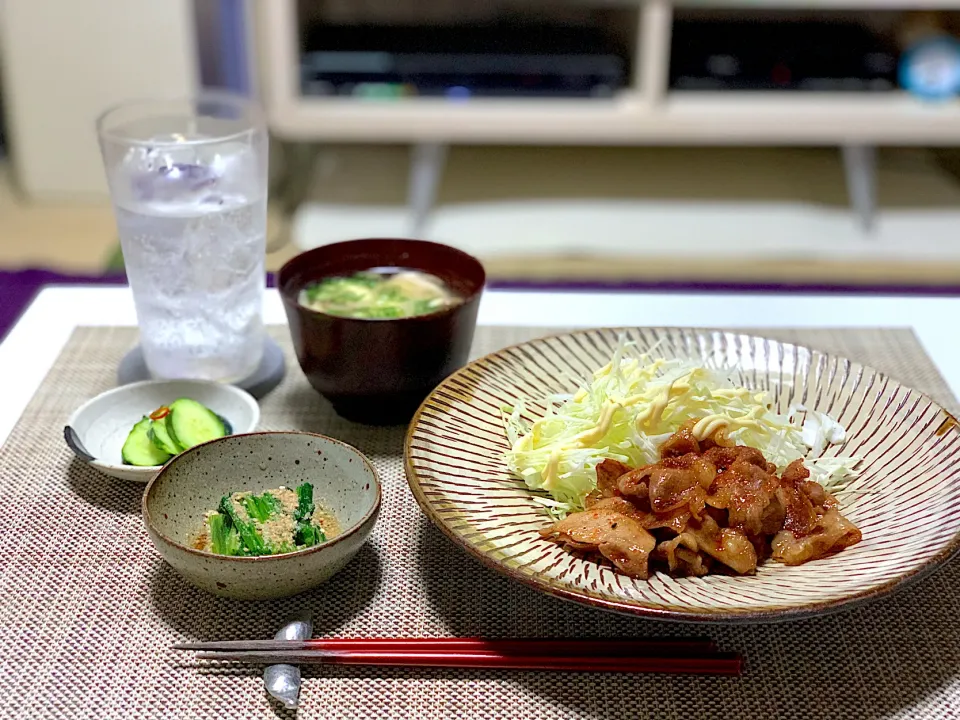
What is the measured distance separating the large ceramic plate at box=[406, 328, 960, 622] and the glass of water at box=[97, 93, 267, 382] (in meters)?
0.30

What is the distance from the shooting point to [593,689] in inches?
28.1

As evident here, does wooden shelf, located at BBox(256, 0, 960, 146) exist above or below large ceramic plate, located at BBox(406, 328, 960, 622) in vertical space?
below

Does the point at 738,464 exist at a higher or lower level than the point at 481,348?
higher

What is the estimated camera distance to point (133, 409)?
102cm

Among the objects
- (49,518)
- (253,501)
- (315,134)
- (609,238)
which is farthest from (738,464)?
(315,134)

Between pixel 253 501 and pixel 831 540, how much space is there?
46 cm

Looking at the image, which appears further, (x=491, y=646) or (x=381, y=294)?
(x=381, y=294)

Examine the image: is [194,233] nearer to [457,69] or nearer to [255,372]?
[255,372]

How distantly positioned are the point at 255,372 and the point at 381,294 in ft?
0.57

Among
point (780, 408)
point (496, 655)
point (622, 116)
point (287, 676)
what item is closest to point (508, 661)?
point (496, 655)

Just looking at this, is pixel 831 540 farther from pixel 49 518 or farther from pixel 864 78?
pixel 864 78

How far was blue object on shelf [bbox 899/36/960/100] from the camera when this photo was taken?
2611 millimetres

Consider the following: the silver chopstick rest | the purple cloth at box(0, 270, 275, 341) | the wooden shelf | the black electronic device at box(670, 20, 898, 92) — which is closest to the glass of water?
the silver chopstick rest

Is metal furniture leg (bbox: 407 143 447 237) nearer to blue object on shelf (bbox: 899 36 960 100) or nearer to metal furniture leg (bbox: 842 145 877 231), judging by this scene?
metal furniture leg (bbox: 842 145 877 231)
